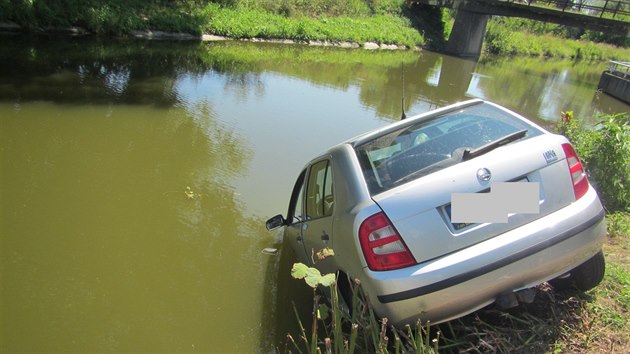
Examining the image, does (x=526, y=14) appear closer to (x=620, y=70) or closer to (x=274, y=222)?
(x=620, y=70)

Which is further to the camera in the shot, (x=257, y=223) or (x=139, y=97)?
(x=139, y=97)

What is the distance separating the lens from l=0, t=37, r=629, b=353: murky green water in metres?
3.82

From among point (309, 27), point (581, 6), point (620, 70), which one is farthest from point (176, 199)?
point (581, 6)

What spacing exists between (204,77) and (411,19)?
27.0m

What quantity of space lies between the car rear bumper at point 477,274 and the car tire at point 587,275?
1.83 feet

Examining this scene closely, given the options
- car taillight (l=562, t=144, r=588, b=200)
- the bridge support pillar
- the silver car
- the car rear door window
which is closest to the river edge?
the bridge support pillar

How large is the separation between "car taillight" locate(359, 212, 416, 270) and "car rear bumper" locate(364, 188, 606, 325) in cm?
5

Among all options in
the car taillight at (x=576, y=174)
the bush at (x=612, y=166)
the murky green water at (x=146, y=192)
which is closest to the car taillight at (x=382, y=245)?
the car taillight at (x=576, y=174)

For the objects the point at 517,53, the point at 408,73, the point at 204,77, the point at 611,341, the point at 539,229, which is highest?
the point at 539,229

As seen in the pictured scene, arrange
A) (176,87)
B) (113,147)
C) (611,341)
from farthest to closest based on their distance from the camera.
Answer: (176,87)
(113,147)
(611,341)

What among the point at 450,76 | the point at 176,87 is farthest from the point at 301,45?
the point at 176,87

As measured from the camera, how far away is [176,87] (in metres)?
12.1

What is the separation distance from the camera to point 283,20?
25.6 meters

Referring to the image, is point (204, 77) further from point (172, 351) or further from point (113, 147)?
point (172, 351)
